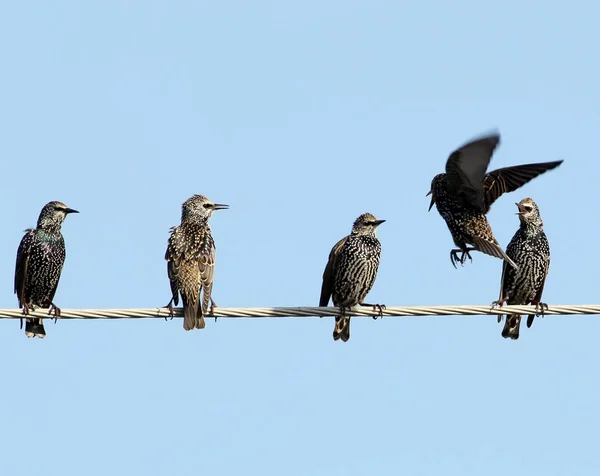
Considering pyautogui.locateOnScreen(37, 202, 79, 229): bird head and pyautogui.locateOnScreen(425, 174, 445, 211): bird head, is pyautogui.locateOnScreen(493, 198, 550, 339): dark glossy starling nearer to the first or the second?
pyautogui.locateOnScreen(425, 174, 445, 211): bird head

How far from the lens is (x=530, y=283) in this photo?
1063cm

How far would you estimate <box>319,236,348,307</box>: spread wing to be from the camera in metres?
10.4

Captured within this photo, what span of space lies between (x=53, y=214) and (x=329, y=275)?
8.15ft

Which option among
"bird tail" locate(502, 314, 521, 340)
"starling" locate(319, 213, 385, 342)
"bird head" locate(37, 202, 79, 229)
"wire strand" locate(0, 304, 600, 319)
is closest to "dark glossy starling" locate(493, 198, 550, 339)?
"bird tail" locate(502, 314, 521, 340)

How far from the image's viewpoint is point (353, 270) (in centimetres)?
1023

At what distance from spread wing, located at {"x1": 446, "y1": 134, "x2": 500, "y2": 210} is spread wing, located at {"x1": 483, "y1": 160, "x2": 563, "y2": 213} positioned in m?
0.36

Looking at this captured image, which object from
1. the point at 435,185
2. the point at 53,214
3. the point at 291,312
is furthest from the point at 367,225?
the point at 53,214

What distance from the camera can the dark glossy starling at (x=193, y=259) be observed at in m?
9.30

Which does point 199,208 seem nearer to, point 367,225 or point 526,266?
point 367,225

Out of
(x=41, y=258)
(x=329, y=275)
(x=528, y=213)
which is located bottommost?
(x=41, y=258)

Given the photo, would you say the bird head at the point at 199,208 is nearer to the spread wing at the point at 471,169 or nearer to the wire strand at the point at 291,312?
the wire strand at the point at 291,312

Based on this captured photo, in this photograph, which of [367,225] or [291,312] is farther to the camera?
[367,225]

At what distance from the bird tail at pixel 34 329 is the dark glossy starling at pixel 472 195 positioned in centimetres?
Result: 363

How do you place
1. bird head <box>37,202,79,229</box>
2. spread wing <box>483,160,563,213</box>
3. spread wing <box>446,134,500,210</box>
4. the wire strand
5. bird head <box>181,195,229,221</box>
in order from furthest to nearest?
spread wing <box>483,160,563,213</box> < bird head <box>37,202,79,229</box> < bird head <box>181,195,229,221</box> < spread wing <box>446,134,500,210</box> < the wire strand
